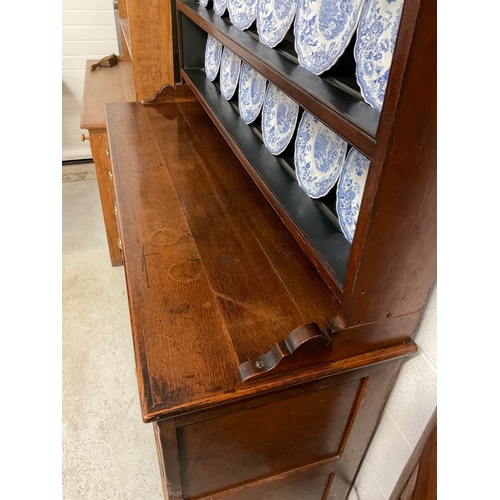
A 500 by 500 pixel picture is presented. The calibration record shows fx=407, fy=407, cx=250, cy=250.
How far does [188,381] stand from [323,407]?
1.09 feet

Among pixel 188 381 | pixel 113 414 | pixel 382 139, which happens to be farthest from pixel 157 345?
pixel 113 414

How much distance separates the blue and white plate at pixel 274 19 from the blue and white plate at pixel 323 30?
0.05 m

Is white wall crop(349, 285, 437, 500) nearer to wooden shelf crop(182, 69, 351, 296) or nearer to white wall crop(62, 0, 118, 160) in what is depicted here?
wooden shelf crop(182, 69, 351, 296)

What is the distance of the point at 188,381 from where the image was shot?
2.10 ft

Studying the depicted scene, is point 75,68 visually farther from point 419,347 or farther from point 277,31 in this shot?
point 419,347

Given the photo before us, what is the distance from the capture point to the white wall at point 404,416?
768 mm

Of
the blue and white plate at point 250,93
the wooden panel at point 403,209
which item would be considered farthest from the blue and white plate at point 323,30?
the blue and white plate at point 250,93

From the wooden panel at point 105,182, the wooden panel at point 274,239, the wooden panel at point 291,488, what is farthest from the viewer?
the wooden panel at point 105,182

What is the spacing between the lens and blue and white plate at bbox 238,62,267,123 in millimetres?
1140

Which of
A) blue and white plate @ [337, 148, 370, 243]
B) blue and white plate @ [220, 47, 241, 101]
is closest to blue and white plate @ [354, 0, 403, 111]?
blue and white plate @ [337, 148, 370, 243]

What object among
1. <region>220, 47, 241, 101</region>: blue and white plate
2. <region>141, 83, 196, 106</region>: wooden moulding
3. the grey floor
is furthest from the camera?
<region>141, 83, 196, 106</region>: wooden moulding

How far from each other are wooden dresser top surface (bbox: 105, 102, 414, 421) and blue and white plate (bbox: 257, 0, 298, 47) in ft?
1.27

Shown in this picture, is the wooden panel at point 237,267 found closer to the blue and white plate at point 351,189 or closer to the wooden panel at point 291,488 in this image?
the blue and white plate at point 351,189

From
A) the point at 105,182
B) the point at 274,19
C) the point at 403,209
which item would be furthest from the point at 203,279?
the point at 105,182
